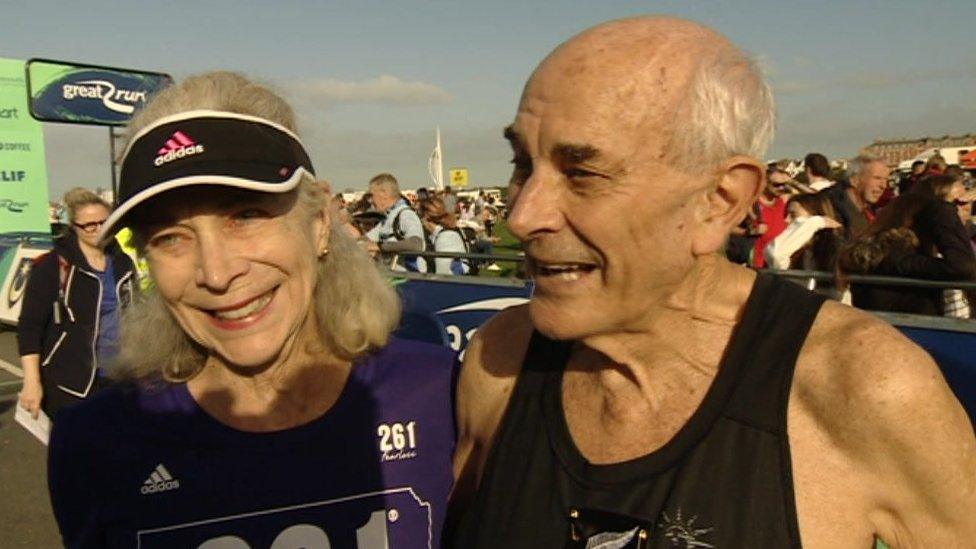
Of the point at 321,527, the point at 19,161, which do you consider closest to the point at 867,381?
the point at 321,527

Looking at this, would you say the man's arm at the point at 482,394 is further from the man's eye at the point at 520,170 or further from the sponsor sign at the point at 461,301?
the sponsor sign at the point at 461,301

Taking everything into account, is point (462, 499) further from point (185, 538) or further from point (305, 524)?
A: point (185, 538)

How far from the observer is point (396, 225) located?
27.2 feet

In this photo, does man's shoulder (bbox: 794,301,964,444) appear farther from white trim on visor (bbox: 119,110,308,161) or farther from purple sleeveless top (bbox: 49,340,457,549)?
white trim on visor (bbox: 119,110,308,161)

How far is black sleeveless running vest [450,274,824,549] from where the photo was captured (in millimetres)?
1382

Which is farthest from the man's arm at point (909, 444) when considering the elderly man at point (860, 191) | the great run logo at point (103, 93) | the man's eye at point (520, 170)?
the great run logo at point (103, 93)

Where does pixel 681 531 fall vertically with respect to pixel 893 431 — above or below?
below

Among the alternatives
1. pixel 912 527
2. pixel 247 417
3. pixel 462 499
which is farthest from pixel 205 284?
pixel 912 527

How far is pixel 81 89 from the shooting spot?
27.3 feet

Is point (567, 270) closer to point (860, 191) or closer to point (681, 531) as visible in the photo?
point (681, 531)

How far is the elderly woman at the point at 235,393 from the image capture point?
1.63 metres

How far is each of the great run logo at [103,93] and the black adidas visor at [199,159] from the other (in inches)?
294

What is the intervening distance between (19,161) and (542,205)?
1420 centimetres

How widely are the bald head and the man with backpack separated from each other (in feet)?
→ 18.7
